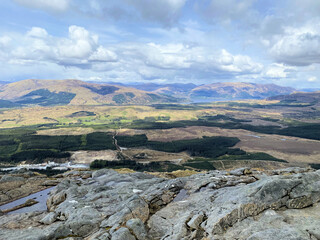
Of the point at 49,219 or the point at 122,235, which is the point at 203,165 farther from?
the point at 122,235

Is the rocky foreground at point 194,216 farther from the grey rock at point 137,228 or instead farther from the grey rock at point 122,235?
the grey rock at point 137,228

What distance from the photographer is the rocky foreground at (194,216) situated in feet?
90.2

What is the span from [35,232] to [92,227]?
9670 millimetres

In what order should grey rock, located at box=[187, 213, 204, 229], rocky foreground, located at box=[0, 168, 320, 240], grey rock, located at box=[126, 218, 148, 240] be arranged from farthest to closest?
grey rock, located at box=[126, 218, 148, 240], grey rock, located at box=[187, 213, 204, 229], rocky foreground, located at box=[0, 168, 320, 240]

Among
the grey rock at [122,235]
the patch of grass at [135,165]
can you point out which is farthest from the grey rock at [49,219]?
the patch of grass at [135,165]

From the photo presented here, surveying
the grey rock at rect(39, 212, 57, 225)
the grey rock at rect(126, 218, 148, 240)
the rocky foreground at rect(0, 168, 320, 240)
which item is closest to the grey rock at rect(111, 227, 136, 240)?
the rocky foreground at rect(0, 168, 320, 240)

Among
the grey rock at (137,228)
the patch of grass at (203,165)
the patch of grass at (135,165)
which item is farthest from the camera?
the patch of grass at (135,165)

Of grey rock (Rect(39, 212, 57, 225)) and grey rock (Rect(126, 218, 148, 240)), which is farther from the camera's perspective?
grey rock (Rect(39, 212, 57, 225))

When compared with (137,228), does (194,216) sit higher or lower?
higher

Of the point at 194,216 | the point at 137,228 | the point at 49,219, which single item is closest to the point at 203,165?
the point at 194,216

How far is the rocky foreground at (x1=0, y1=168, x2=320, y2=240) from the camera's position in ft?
90.2

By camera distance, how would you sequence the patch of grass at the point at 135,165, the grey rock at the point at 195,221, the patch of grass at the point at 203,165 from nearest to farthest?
the grey rock at the point at 195,221 → the patch of grass at the point at 203,165 → the patch of grass at the point at 135,165

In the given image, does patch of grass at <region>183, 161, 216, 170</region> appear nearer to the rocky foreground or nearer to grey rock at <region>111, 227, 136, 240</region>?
the rocky foreground

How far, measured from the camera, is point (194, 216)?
3244 centimetres
